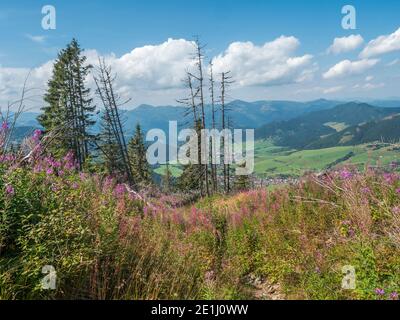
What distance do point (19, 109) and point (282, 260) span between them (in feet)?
18.7

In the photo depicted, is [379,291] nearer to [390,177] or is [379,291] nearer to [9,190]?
[390,177]

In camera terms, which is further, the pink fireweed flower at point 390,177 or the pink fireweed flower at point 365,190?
the pink fireweed flower at point 390,177

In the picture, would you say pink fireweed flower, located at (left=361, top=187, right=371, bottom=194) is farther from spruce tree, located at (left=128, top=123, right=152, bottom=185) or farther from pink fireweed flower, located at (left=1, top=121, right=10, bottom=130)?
spruce tree, located at (left=128, top=123, right=152, bottom=185)

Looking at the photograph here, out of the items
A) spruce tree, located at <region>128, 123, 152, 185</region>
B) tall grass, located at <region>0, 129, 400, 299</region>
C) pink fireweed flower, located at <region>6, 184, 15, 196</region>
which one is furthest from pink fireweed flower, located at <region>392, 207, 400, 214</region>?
spruce tree, located at <region>128, 123, 152, 185</region>

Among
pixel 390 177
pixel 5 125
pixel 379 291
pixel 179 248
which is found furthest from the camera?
pixel 390 177

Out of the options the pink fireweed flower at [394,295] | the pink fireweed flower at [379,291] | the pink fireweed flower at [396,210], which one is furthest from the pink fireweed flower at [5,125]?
the pink fireweed flower at [396,210]

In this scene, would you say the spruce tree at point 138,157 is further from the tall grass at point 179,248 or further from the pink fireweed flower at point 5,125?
the pink fireweed flower at point 5,125

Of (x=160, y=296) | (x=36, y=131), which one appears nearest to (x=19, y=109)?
(x=36, y=131)

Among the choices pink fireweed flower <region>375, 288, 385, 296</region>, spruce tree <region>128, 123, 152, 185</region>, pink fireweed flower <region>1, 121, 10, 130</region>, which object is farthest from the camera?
spruce tree <region>128, 123, 152, 185</region>

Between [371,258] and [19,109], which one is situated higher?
[19,109]

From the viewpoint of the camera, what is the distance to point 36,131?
6.36m

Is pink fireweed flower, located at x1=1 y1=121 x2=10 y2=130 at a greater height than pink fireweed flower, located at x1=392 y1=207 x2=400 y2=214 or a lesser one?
greater

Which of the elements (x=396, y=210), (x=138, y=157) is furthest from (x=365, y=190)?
(x=138, y=157)
